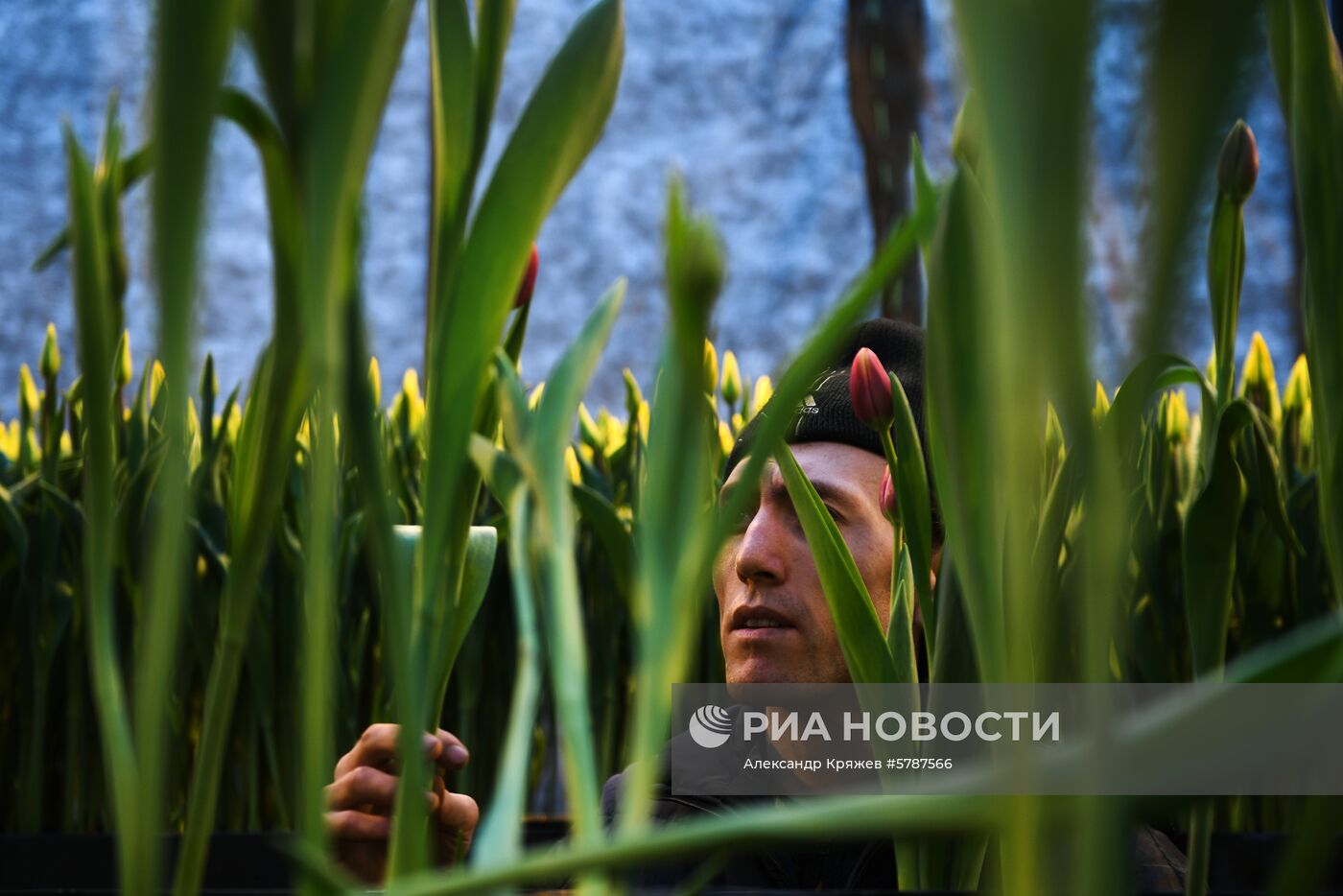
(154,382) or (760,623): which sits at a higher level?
(154,382)

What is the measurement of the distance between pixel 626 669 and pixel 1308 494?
2.28 ft

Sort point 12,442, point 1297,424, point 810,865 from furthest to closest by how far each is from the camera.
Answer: point 12,442, point 1297,424, point 810,865

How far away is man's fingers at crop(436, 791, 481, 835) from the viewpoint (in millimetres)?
461

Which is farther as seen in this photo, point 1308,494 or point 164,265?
point 1308,494

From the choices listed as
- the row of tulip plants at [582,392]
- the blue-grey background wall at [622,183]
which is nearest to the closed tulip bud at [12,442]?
the row of tulip plants at [582,392]

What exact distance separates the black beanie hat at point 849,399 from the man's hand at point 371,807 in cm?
45

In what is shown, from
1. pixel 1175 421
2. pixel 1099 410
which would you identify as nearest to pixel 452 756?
pixel 1099 410

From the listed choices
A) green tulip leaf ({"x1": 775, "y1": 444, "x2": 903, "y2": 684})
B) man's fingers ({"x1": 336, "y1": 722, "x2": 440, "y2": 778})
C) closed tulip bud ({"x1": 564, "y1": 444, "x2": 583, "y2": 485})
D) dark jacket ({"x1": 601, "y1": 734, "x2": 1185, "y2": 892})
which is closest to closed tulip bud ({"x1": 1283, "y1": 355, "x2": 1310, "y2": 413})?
dark jacket ({"x1": 601, "y1": 734, "x2": 1185, "y2": 892})

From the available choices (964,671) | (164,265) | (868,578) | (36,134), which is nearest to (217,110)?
(164,265)

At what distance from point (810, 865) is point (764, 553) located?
209 mm

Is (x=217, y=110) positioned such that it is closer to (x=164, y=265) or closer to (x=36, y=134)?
(x=164, y=265)

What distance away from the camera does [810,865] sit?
2.68 ft

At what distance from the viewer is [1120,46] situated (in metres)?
0.17

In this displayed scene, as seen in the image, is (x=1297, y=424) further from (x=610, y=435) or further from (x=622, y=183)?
(x=622, y=183)
